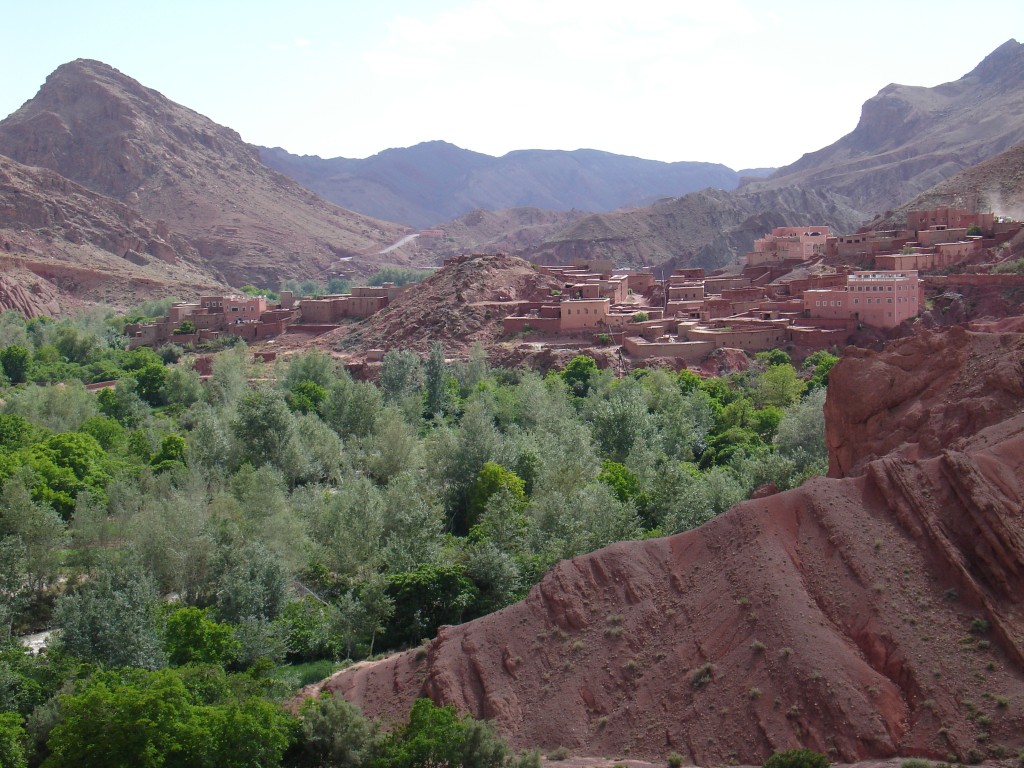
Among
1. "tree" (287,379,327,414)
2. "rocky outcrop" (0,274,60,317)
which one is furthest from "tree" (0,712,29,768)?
"rocky outcrop" (0,274,60,317)

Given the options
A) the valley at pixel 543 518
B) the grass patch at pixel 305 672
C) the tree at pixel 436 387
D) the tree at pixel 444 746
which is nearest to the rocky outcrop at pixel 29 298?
the valley at pixel 543 518

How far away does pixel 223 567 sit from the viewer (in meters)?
25.3

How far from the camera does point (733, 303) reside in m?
54.8

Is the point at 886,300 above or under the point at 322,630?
above

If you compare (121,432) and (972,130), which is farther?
(972,130)

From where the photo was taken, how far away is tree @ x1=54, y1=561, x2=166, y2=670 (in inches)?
816

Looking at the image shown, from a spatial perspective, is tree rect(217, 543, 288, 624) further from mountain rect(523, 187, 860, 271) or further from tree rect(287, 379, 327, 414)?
mountain rect(523, 187, 860, 271)

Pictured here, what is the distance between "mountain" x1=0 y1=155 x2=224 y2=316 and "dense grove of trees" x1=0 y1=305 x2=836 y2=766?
120 feet

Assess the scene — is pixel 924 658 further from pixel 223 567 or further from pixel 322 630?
pixel 223 567

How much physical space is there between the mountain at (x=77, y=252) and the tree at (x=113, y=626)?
196 feet

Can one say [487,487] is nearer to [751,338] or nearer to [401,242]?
[751,338]

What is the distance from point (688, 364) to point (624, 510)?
23.8 m

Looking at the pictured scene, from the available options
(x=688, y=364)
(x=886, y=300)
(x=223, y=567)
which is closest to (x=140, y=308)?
(x=688, y=364)

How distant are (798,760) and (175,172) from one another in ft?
384
